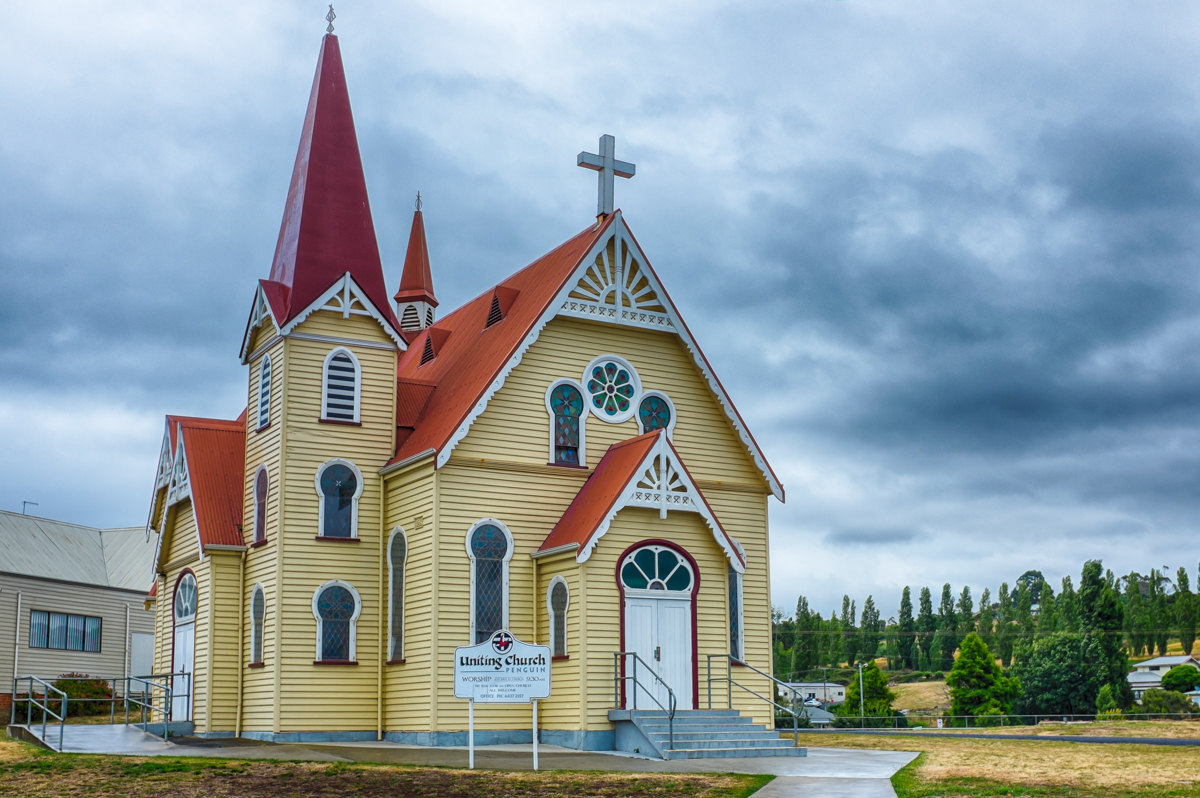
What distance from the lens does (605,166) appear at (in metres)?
29.8

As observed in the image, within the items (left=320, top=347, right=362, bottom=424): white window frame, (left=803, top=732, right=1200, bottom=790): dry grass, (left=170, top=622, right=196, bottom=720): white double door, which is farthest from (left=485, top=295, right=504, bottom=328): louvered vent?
(left=803, top=732, right=1200, bottom=790): dry grass

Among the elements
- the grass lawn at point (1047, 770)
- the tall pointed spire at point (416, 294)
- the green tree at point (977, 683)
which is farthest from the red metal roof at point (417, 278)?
the green tree at point (977, 683)

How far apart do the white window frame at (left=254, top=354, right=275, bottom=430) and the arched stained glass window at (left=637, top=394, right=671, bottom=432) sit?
8275 mm

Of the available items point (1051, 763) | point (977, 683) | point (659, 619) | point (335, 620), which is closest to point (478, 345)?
point (335, 620)

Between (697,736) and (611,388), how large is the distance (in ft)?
27.1

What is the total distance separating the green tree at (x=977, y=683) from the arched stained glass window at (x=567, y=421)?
7249 centimetres

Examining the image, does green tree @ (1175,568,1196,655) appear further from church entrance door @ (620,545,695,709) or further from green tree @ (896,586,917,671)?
church entrance door @ (620,545,695,709)

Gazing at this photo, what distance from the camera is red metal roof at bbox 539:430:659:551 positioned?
24.5m

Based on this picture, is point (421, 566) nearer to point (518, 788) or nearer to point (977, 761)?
point (518, 788)

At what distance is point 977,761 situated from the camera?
67.3ft

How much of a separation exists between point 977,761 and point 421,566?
11.4 metres

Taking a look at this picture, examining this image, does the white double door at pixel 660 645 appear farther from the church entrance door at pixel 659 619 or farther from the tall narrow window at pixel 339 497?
the tall narrow window at pixel 339 497

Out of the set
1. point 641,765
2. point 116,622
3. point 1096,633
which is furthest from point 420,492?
point 1096,633

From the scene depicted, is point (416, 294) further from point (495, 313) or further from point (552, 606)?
point (552, 606)
